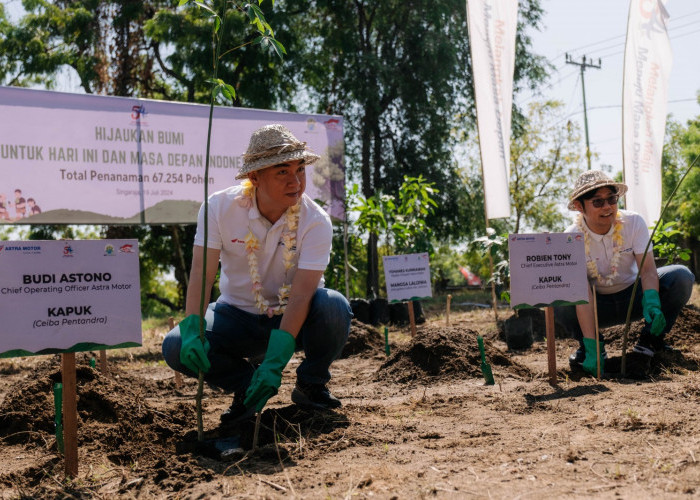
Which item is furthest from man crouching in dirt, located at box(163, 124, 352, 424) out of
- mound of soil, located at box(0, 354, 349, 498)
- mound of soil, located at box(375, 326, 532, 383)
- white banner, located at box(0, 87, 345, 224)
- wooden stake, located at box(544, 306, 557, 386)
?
white banner, located at box(0, 87, 345, 224)

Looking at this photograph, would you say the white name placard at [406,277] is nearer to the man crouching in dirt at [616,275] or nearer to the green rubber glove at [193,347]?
the man crouching in dirt at [616,275]

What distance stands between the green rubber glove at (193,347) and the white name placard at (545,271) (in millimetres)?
1618

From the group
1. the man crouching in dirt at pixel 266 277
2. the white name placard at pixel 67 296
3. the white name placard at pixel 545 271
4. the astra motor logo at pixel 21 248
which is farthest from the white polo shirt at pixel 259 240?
the white name placard at pixel 545 271

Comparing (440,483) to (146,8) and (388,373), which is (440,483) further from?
(146,8)

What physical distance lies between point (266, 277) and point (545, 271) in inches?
57.6

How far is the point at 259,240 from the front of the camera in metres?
2.91

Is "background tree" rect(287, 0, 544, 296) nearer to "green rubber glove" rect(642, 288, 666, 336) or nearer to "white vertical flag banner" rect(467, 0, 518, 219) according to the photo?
"white vertical flag banner" rect(467, 0, 518, 219)

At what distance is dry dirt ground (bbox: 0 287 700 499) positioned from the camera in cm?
187

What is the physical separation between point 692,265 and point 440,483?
22703mm

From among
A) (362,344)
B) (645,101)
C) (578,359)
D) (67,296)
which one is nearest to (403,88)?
(645,101)

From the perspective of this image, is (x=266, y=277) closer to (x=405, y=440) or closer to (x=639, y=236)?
(x=405, y=440)

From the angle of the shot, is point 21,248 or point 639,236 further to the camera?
point 639,236

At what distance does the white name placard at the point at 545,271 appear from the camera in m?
3.36

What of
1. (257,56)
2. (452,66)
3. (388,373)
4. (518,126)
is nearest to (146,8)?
(257,56)
